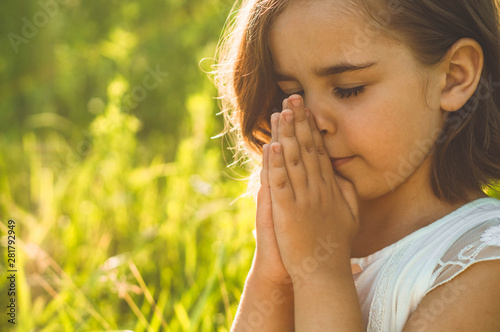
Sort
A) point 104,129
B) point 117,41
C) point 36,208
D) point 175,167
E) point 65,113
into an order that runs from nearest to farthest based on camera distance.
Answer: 1. point 104,129
2. point 175,167
3. point 36,208
4. point 117,41
5. point 65,113

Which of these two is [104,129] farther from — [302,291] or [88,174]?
[302,291]

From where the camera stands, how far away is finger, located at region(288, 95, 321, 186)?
167cm

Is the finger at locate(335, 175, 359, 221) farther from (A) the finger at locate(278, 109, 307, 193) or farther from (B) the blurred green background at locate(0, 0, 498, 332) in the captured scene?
(B) the blurred green background at locate(0, 0, 498, 332)

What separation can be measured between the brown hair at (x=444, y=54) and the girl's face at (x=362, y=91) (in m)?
0.05

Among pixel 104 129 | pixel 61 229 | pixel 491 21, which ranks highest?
pixel 104 129

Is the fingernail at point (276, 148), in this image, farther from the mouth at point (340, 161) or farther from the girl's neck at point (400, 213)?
the girl's neck at point (400, 213)

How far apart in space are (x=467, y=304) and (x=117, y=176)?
2.57 meters

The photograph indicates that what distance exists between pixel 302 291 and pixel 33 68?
509 cm

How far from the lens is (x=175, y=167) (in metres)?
3.65

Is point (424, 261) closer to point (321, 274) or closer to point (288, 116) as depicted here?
point (321, 274)

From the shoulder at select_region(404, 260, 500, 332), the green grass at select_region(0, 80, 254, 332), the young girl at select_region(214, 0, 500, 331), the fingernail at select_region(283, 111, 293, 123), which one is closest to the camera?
the shoulder at select_region(404, 260, 500, 332)

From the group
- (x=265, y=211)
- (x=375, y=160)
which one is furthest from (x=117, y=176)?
(x=375, y=160)

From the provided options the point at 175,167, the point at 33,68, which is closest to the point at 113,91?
the point at 175,167

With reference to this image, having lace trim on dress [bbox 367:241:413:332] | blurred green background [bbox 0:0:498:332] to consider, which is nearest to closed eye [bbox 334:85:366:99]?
lace trim on dress [bbox 367:241:413:332]
